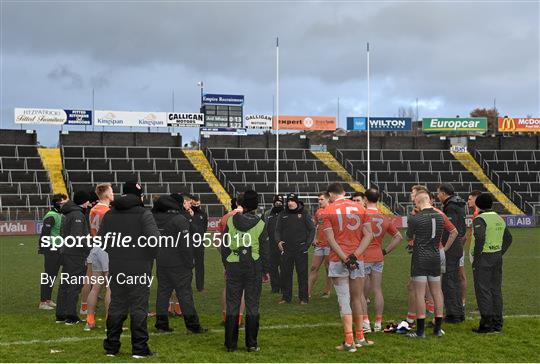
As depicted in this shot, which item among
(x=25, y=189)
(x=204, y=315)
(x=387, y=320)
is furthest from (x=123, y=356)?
(x=25, y=189)

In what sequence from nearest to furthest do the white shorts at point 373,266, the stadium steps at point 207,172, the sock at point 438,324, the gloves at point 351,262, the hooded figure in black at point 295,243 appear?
the gloves at point 351,262 < the sock at point 438,324 < the white shorts at point 373,266 < the hooded figure in black at point 295,243 < the stadium steps at point 207,172

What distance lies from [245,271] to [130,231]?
63.1 inches

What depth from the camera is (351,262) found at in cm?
830

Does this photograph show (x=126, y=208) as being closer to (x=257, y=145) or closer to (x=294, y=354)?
(x=294, y=354)

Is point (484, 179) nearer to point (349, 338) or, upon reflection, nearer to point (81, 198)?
point (81, 198)

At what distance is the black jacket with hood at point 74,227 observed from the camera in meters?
10.2

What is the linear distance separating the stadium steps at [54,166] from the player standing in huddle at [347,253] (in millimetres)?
35770

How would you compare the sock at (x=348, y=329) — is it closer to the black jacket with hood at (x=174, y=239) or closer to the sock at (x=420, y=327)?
the sock at (x=420, y=327)

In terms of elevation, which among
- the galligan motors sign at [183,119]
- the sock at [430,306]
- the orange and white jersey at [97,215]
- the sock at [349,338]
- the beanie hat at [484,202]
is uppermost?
the galligan motors sign at [183,119]

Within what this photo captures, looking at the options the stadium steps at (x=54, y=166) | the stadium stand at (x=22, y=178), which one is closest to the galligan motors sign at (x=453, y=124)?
the stadium steps at (x=54, y=166)

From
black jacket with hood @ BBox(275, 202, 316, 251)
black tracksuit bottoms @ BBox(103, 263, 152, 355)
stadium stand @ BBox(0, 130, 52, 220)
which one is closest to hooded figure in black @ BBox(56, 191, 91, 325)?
black tracksuit bottoms @ BBox(103, 263, 152, 355)

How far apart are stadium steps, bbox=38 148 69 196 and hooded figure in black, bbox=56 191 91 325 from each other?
107ft

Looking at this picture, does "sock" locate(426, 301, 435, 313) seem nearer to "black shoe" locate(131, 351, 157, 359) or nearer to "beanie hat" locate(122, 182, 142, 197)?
"black shoe" locate(131, 351, 157, 359)

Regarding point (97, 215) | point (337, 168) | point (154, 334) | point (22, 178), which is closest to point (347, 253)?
point (154, 334)
